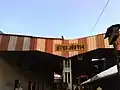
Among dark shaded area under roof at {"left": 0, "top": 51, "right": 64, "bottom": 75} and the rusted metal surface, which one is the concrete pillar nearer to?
the rusted metal surface

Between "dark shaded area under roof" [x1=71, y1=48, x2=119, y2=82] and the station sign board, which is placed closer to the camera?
the station sign board

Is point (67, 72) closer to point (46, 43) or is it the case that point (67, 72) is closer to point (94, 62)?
point (46, 43)

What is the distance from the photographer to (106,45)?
A: 32.6ft

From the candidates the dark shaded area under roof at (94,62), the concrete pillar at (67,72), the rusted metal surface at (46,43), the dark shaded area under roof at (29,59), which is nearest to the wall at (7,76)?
the dark shaded area under roof at (29,59)

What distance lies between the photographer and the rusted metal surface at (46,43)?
32.4ft

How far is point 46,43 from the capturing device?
10.1 meters

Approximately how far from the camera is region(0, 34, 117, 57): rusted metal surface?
32.4ft

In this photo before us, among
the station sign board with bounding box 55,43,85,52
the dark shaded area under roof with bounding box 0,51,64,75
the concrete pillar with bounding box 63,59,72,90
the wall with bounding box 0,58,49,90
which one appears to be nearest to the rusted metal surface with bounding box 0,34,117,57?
the station sign board with bounding box 55,43,85,52

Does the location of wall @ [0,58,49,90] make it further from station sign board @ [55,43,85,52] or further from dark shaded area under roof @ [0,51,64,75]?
station sign board @ [55,43,85,52]

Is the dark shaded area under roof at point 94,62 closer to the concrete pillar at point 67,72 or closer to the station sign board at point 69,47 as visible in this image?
the concrete pillar at point 67,72

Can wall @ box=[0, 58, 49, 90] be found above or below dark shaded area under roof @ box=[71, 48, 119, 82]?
below

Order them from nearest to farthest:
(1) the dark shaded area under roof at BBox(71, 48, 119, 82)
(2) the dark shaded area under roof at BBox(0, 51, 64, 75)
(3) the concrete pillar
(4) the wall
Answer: (3) the concrete pillar → (4) the wall → (2) the dark shaded area under roof at BBox(0, 51, 64, 75) → (1) the dark shaded area under roof at BBox(71, 48, 119, 82)

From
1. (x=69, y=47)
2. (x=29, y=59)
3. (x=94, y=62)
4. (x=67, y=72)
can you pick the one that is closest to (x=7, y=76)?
(x=29, y=59)

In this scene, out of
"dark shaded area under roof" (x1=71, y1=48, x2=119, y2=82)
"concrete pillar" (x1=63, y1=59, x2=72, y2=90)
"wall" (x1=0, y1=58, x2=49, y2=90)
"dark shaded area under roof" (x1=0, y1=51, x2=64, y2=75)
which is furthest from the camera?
"dark shaded area under roof" (x1=71, y1=48, x2=119, y2=82)
